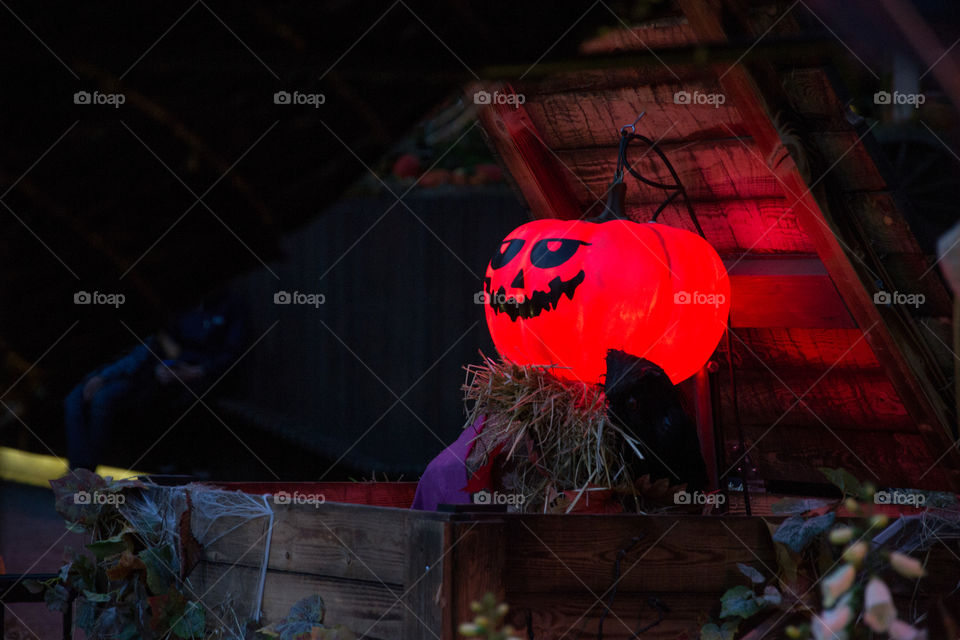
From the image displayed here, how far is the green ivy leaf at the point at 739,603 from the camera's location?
5.28ft

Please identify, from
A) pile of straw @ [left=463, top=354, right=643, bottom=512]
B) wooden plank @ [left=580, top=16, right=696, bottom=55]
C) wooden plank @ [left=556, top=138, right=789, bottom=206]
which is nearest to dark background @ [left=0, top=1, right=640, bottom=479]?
wooden plank @ [left=580, top=16, right=696, bottom=55]

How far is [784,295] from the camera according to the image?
3.18m

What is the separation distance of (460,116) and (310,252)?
6.32 feet

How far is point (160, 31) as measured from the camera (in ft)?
9.74

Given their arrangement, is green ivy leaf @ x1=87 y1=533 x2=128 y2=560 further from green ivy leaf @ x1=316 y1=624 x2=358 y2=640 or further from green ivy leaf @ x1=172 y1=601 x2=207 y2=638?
green ivy leaf @ x1=316 y1=624 x2=358 y2=640

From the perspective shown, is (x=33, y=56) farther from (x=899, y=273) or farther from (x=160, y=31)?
(x=899, y=273)

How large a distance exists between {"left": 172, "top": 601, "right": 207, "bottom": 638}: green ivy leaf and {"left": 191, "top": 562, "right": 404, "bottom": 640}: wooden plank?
3 centimetres

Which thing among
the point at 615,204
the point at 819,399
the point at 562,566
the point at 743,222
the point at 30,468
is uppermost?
the point at 30,468

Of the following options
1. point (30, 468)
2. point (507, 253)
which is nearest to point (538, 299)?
point (507, 253)

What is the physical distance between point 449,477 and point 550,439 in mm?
327

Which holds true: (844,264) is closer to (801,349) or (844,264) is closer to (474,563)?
(801,349)

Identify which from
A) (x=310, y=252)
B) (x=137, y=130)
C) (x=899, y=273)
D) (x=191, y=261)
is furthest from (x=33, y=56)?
(x=310, y=252)

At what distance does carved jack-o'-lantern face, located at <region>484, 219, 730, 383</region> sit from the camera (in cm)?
259

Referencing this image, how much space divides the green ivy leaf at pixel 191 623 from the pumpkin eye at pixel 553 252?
1301 millimetres
